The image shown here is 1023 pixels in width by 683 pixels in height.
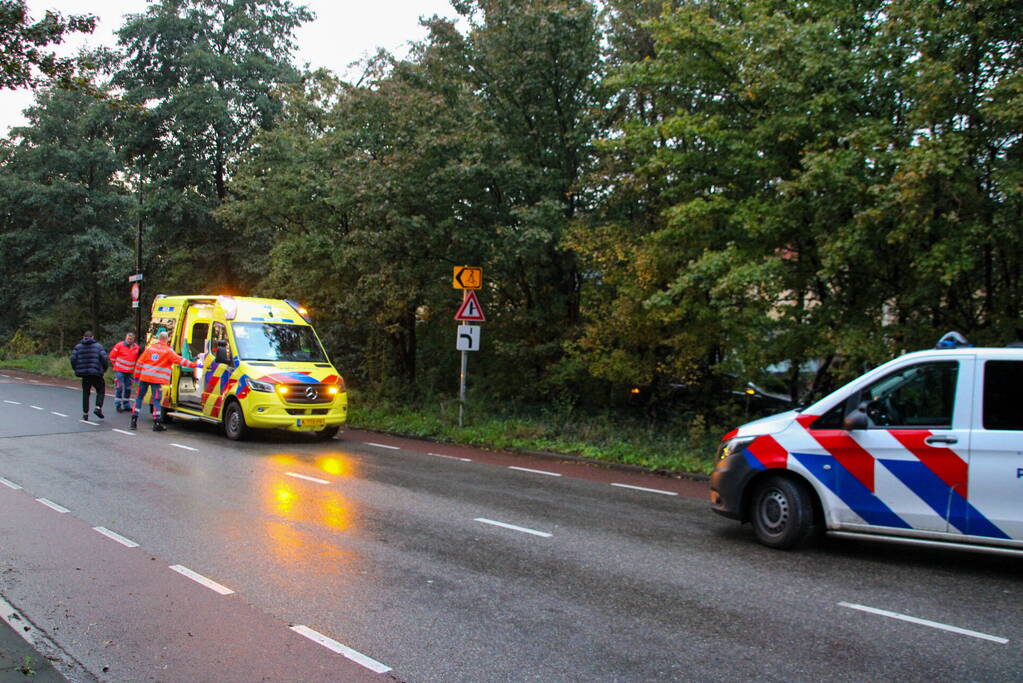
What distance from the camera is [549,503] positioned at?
30.7 feet

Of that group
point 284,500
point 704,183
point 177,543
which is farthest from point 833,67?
point 177,543

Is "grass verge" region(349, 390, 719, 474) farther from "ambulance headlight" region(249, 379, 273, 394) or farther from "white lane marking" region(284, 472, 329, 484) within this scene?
"white lane marking" region(284, 472, 329, 484)

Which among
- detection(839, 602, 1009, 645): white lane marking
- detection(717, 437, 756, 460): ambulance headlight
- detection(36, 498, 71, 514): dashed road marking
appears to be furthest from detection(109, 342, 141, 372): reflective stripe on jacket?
detection(839, 602, 1009, 645): white lane marking

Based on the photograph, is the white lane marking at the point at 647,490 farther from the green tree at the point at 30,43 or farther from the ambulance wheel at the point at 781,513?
the green tree at the point at 30,43

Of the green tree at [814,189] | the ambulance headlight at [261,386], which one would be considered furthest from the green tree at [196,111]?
the green tree at [814,189]

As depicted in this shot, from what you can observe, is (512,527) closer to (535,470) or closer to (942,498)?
(942,498)

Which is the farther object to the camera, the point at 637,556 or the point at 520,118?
the point at 520,118

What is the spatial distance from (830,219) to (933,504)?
580 cm

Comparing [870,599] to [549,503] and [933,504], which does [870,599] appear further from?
[549,503]

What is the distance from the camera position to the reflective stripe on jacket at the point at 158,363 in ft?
49.3

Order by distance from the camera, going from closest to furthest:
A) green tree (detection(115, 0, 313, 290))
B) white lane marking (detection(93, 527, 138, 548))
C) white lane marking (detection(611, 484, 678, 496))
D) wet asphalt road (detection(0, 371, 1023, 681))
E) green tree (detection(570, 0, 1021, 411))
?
wet asphalt road (detection(0, 371, 1023, 681))
white lane marking (detection(93, 527, 138, 548))
green tree (detection(570, 0, 1021, 411))
white lane marking (detection(611, 484, 678, 496))
green tree (detection(115, 0, 313, 290))

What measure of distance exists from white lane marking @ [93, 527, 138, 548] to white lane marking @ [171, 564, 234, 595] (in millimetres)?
906

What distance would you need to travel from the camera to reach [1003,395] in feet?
20.9

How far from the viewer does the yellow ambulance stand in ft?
46.0
